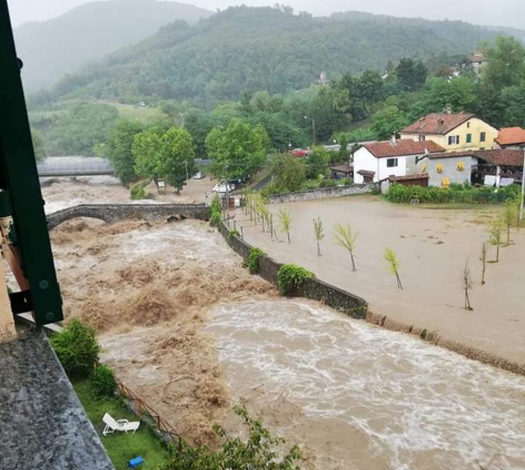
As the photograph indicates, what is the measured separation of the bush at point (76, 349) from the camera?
50.0ft

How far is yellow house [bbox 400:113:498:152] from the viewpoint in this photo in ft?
166

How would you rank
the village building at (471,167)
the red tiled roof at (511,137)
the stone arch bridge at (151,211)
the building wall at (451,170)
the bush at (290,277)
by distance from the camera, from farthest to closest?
1. the red tiled roof at (511,137)
2. the building wall at (451,170)
3. the stone arch bridge at (151,211)
4. the village building at (471,167)
5. the bush at (290,277)

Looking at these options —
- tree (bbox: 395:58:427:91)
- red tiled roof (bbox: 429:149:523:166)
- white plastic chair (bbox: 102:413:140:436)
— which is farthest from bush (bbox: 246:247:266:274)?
tree (bbox: 395:58:427:91)

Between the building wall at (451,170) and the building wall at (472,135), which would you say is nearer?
the building wall at (451,170)

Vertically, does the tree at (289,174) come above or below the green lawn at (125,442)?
above

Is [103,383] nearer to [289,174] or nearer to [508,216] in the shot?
[508,216]

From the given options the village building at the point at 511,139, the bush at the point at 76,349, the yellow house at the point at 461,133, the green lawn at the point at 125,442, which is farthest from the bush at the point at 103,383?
the village building at the point at 511,139

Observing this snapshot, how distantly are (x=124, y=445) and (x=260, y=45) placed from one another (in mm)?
181026

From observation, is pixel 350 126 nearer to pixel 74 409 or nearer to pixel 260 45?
pixel 74 409

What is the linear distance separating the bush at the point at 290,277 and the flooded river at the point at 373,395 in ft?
10.9

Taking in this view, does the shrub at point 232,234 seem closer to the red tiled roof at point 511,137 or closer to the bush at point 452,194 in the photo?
the bush at point 452,194

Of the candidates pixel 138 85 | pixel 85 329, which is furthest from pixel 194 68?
pixel 85 329

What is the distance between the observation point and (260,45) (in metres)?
180

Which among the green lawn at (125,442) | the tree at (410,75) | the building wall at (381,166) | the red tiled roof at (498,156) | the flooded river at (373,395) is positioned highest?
the tree at (410,75)
